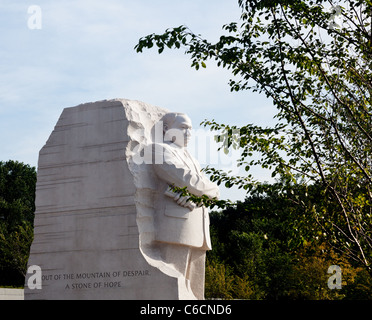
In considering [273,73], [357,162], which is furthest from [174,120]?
[357,162]

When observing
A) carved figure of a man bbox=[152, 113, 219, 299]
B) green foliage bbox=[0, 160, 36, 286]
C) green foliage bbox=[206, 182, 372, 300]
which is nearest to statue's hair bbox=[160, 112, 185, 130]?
carved figure of a man bbox=[152, 113, 219, 299]

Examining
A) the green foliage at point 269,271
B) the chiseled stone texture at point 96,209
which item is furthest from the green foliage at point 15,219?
the chiseled stone texture at point 96,209

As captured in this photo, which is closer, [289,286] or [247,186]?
[247,186]

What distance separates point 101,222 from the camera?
920 cm

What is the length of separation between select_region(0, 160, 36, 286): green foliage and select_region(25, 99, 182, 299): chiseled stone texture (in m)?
14.4

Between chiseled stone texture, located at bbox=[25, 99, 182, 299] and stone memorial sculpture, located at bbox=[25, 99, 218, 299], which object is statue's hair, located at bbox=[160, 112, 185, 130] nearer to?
→ stone memorial sculpture, located at bbox=[25, 99, 218, 299]

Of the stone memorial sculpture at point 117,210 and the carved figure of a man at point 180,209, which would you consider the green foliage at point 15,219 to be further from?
the carved figure of a man at point 180,209

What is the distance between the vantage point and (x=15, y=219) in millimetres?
25938

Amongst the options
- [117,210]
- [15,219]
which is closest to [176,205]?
[117,210]

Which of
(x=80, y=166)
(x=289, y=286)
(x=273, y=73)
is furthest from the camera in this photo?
(x=289, y=286)

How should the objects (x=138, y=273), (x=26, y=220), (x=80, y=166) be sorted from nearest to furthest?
(x=138, y=273)
(x=80, y=166)
(x=26, y=220)

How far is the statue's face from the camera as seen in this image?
9859mm
